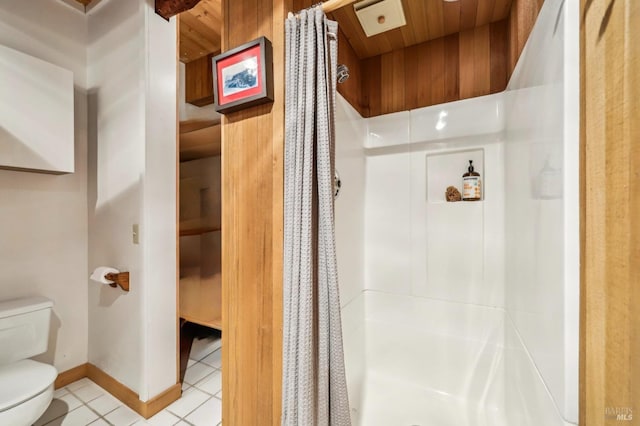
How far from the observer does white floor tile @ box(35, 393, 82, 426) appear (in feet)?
4.94

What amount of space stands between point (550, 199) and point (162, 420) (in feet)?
7.29

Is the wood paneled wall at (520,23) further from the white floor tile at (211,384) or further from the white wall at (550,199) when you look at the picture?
the white floor tile at (211,384)

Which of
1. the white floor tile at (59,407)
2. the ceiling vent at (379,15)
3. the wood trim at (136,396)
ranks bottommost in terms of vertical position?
the white floor tile at (59,407)

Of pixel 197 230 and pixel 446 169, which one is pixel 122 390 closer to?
pixel 197 230

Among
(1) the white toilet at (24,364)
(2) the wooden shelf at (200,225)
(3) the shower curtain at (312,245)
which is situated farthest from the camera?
(2) the wooden shelf at (200,225)

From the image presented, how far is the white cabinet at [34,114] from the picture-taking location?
144 cm

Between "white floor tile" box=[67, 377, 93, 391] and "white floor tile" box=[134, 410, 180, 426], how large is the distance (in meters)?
0.71

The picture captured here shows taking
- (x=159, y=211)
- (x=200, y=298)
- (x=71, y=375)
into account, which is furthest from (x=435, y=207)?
(x=71, y=375)

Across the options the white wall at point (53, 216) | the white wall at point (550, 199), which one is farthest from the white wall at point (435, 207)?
the white wall at point (53, 216)

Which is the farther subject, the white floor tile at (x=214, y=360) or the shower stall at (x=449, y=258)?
the white floor tile at (x=214, y=360)

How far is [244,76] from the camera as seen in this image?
1.08 m

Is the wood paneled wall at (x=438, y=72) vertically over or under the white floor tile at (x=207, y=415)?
over

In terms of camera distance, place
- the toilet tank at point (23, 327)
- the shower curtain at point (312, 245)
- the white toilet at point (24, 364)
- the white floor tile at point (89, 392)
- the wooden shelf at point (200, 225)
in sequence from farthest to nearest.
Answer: the wooden shelf at point (200, 225) → the white floor tile at point (89, 392) → the toilet tank at point (23, 327) → the white toilet at point (24, 364) → the shower curtain at point (312, 245)

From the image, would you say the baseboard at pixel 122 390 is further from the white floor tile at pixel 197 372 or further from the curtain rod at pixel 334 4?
the curtain rod at pixel 334 4
